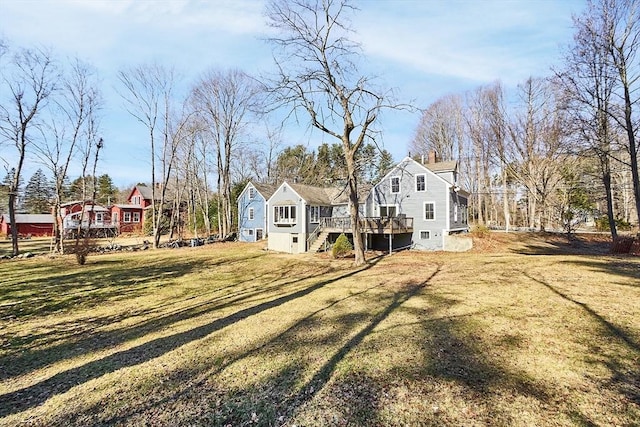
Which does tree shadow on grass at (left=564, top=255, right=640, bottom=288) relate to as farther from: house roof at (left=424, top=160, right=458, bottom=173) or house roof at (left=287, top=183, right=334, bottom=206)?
house roof at (left=287, top=183, right=334, bottom=206)

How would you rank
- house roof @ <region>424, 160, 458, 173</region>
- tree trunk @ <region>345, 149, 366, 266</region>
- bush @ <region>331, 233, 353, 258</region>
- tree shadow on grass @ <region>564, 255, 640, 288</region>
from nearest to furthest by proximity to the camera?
tree shadow on grass @ <region>564, 255, 640, 288</region> < tree trunk @ <region>345, 149, 366, 266</region> < bush @ <region>331, 233, 353, 258</region> < house roof @ <region>424, 160, 458, 173</region>

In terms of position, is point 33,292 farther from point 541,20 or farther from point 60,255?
point 541,20

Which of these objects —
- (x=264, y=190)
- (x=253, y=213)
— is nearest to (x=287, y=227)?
(x=253, y=213)

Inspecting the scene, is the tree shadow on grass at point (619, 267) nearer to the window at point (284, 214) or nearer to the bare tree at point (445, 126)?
the window at point (284, 214)

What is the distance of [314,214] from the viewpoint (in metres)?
27.2

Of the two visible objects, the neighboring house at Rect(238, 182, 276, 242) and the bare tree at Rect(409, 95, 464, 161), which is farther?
the bare tree at Rect(409, 95, 464, 161)

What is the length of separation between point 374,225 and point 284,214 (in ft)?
28.0

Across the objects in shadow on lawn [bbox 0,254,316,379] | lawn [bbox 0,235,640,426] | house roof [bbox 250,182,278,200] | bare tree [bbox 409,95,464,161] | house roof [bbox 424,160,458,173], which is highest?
bare tree [bbox 409,95,464,161]

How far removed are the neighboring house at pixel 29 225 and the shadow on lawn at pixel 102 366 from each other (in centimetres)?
5373

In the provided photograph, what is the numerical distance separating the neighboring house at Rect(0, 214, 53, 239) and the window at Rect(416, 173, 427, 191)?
→ 5310cm

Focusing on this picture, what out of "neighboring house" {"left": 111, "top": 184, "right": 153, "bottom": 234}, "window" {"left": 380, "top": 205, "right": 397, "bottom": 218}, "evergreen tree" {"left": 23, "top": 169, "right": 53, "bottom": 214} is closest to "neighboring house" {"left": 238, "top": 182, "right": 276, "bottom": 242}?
"window" {"left": 380, "top": 205, "right": 397, "bottom": 218}

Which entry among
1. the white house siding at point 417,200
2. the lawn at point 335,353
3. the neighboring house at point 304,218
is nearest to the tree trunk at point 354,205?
the lawn at point 335,353

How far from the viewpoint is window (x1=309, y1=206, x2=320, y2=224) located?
26875 millimetres

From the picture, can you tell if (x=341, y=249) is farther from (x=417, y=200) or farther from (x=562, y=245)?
(x=562, y=245)
